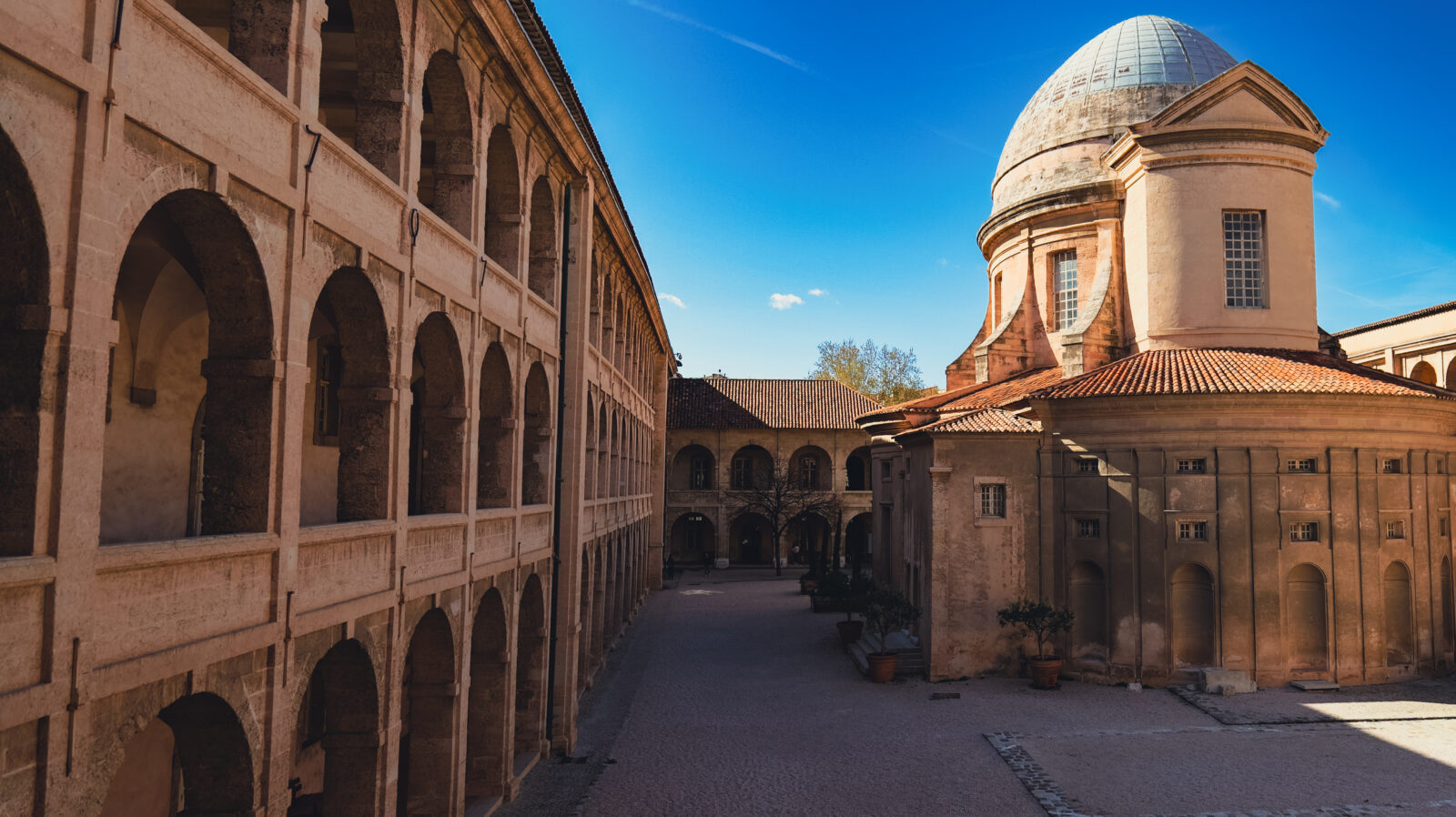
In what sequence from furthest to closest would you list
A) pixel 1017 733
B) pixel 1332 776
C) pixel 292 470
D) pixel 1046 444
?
pixel 1046 444, pixel 1017 733, pixel 1332 776, pixel 292 470

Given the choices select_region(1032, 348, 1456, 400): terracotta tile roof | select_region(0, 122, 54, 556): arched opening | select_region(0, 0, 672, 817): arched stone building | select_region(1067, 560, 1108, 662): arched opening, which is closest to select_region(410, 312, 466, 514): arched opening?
select_region(0, 0, 672, 817): arched stone building

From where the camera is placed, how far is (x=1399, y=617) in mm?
23609

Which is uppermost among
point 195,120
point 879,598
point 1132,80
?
point 1132,80

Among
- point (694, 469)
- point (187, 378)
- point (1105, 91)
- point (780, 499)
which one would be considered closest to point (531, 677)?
point (187, 378)

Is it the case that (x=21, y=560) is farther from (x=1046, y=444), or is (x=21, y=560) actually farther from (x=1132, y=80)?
(x=1132, y=80)

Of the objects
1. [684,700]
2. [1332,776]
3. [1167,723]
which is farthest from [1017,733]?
[684,700]

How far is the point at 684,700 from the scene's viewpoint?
71.4ft

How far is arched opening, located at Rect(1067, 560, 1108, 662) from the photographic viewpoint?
23.8 meters

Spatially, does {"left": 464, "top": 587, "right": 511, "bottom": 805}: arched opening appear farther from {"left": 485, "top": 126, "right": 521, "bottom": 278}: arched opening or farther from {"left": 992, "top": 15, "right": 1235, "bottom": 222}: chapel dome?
{"left": 992, "top": 15, "right": 1235, "bottom": 222}: chapel dome

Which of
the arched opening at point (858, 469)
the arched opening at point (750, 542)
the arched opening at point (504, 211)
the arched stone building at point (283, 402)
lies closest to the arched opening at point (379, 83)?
the arched stone building at point (283, 402)

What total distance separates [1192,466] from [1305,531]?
3.10 metres

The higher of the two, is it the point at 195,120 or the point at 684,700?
the point at 195,120

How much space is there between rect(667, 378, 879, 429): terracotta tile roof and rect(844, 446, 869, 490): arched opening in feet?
8.22

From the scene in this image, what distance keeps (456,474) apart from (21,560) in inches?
289
